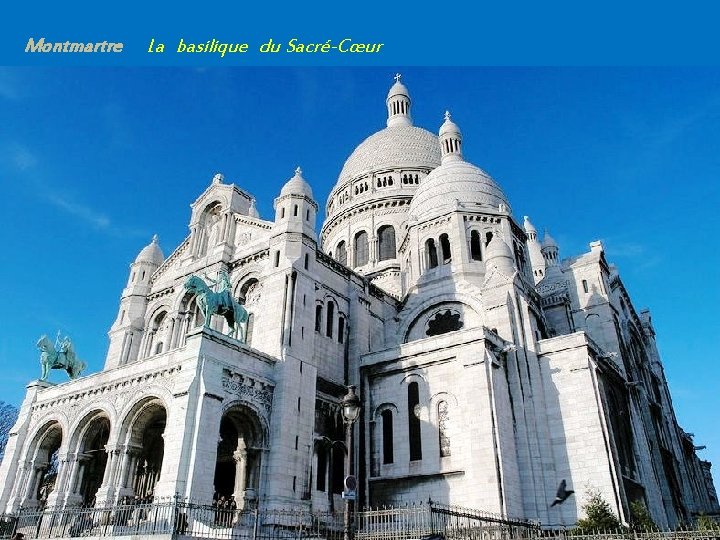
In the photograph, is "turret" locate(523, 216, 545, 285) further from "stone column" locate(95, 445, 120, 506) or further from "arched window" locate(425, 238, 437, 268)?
"stone column" locate(95, 445, 120, 506)

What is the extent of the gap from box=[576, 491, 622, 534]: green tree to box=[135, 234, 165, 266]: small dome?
30511 mm

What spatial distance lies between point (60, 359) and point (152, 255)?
10.1m

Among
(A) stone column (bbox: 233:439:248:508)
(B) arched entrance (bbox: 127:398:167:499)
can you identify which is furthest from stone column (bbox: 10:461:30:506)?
(A) stone column (bbox: 233:439:248:508)

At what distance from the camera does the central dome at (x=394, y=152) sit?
A: 54844mm

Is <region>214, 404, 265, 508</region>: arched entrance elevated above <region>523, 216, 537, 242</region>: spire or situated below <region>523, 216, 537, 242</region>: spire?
below

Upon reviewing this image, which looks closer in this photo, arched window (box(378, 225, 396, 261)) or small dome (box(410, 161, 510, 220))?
small dome (box(410, 161, 510, 220))

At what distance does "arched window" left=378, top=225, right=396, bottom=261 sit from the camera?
49.2 m

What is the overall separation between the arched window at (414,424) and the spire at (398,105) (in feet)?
132

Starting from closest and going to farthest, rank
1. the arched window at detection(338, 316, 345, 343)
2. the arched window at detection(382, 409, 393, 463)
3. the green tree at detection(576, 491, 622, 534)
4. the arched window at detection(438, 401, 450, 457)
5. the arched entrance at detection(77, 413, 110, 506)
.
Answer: the green tree at detection(576, 491, 622, 534)
the arched entrance at detection(77, 413, 110, 506)
the arched window at detection(438, 401, 450, 457)
the arched window at detection(382, 409, 393, 463)
the arched window at detection(338, 316, 345, 343)

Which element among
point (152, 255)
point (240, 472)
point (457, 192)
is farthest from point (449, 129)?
point (240, 472)

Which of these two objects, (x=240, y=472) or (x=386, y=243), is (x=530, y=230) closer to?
(x=386, y=243)

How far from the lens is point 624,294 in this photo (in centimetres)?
4538

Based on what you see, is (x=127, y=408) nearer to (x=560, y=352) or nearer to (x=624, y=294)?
(x=560, y=352)

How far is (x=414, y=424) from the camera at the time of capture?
2934cm
